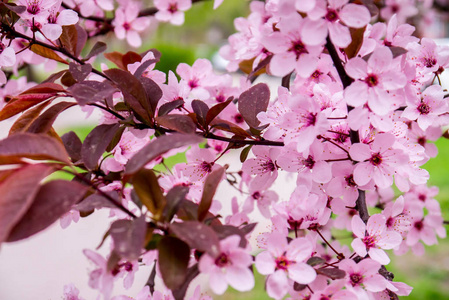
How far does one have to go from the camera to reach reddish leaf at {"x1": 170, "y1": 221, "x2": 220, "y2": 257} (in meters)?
0.51

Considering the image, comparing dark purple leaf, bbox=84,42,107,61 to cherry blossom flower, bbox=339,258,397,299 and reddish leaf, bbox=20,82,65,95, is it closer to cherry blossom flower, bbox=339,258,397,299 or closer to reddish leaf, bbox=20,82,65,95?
reddish leaf, bbox=20,82,65,95

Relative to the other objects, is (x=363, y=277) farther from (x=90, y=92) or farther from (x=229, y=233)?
(x=90, y=92)

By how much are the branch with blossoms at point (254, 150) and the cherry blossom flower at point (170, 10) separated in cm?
56

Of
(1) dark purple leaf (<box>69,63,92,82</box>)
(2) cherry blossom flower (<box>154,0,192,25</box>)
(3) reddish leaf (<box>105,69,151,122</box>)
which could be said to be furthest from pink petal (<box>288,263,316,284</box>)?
(2) cherry blossom flower (<box>154,0,192,25</box>)

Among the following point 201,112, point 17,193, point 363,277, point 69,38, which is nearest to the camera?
point 17,193

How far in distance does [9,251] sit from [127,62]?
272cm

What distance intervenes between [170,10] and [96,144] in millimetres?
1006

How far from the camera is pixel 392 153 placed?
72 cm

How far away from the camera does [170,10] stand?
159 cm

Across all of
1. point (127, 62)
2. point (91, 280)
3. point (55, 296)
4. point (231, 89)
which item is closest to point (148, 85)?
point (127, 62)

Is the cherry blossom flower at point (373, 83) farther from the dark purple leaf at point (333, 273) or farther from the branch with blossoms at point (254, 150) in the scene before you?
the dark purple leaf at point (333, 273)

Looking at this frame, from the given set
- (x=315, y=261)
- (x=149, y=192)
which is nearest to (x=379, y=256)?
(x=315, y=261)

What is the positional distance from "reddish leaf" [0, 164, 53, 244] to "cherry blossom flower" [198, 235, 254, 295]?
197 millimetres

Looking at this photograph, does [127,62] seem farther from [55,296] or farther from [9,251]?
[9,251]
